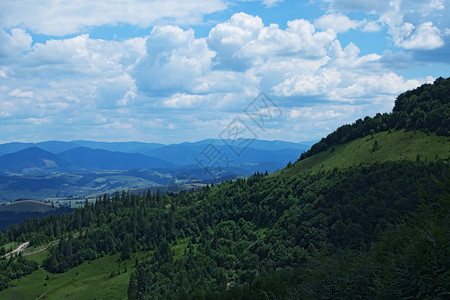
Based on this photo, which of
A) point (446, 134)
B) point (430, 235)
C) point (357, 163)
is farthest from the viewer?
point (357, 163)

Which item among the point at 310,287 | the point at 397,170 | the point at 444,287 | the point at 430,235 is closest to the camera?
the point at 444,287

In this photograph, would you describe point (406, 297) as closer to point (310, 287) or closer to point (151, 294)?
point (310, 287)

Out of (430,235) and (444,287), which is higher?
(430,235)

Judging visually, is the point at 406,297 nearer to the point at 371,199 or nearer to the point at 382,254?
the point at 382,254

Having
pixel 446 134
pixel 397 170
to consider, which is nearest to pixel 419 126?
pixel 446 134

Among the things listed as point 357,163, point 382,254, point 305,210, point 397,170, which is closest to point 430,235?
point 382,254

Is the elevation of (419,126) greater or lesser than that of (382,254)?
greater

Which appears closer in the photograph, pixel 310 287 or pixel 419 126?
pixel 310 287

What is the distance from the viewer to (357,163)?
193 m

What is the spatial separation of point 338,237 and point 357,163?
6147 centimetres

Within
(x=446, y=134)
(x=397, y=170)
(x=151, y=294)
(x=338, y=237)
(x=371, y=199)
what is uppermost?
(x=446, y=134)

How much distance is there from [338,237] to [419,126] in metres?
93.1

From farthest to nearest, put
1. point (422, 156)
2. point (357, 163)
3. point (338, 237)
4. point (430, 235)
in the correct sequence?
point (357, 163)
point (422, 156)
point (338, 237)
point (430, 235)

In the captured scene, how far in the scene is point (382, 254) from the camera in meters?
43.7
